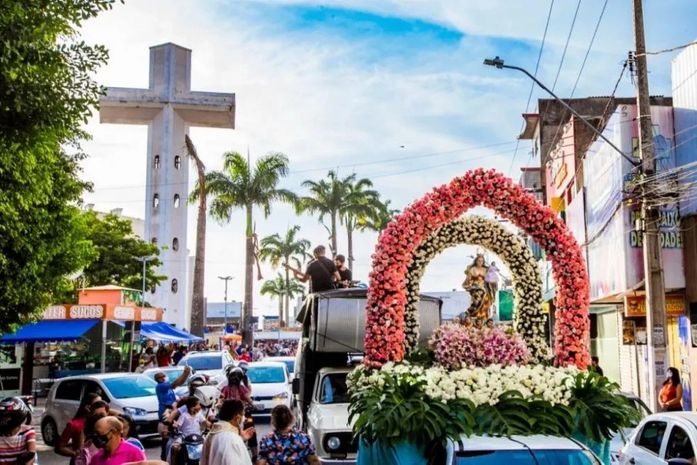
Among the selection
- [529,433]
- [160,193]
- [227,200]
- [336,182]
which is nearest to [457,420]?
[529,433]

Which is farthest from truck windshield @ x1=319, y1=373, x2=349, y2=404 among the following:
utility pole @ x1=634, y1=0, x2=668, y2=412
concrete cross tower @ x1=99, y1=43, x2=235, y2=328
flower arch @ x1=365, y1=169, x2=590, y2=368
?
concrete cross tower @ x1=99, y1=43, x2=235, y2=328

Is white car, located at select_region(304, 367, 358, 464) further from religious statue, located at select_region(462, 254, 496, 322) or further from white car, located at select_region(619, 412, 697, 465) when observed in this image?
white car, located at select_region(619, 412, 697, 465)

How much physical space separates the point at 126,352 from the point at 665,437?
28.4 meters

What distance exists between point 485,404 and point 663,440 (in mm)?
2131

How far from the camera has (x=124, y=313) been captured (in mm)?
30375

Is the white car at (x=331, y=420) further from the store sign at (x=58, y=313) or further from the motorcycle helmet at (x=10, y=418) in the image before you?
the store sign at (x=58, y=313)

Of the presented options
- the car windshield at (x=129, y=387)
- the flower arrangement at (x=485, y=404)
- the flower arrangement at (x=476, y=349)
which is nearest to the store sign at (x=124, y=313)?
the car windshield at (x=129, y=387)

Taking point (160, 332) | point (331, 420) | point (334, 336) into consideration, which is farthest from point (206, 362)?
point (331, 420)

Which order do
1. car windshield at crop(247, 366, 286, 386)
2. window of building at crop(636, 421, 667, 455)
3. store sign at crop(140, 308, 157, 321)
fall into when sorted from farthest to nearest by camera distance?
1. store sign at crop(140, 308, 157, 321)
2. car windshield at crop(247, 366, 286, 386)
3. window of building at crop(636, 421, 667, 455)

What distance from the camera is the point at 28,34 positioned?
9211 mm

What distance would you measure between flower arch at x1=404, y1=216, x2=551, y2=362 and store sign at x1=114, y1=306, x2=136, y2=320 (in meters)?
20.8

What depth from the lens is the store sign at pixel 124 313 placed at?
96.9ft

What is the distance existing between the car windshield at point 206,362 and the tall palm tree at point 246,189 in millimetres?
22091

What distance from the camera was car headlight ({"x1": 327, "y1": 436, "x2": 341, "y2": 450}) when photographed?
438 inches
